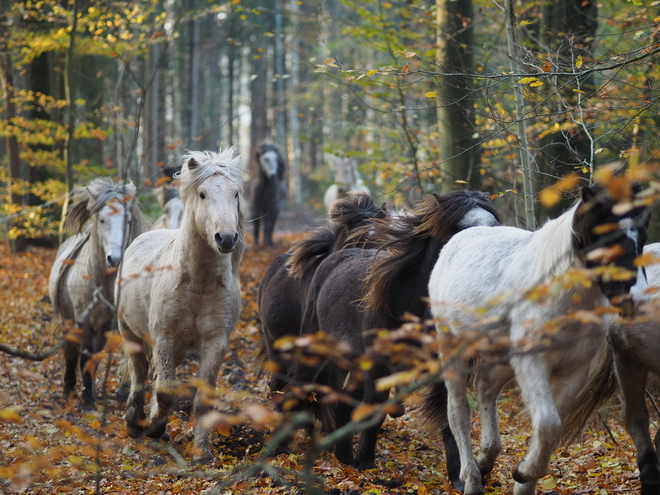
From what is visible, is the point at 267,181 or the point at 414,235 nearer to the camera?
the point at 414,235

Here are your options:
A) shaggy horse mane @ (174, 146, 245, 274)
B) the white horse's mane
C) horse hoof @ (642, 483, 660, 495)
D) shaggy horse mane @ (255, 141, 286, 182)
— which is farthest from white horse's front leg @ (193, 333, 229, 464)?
shaggy horse mane @ (255, 141, 286, 182)

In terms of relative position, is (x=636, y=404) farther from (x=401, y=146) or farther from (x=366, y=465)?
(x=401, y=146)

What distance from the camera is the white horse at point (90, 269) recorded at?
7.70 metres

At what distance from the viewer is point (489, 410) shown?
4.55 meters

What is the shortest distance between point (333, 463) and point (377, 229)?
2005mm

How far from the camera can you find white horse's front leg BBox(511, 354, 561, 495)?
12.2 ft

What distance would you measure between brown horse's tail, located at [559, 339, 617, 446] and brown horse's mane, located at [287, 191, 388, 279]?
8.49ft

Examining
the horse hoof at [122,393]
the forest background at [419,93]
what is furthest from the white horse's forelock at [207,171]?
the horse hoof at [122,393]

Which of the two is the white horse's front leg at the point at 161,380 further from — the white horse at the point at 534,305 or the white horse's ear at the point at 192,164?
the white horse at the point at 534,305

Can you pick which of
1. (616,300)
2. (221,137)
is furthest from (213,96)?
(616,300)

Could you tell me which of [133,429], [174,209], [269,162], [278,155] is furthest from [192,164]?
[278,155]

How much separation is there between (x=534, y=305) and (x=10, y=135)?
13183 millimetres

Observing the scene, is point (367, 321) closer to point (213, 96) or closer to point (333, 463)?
point (333, 463)

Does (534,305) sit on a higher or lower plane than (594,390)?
higher
